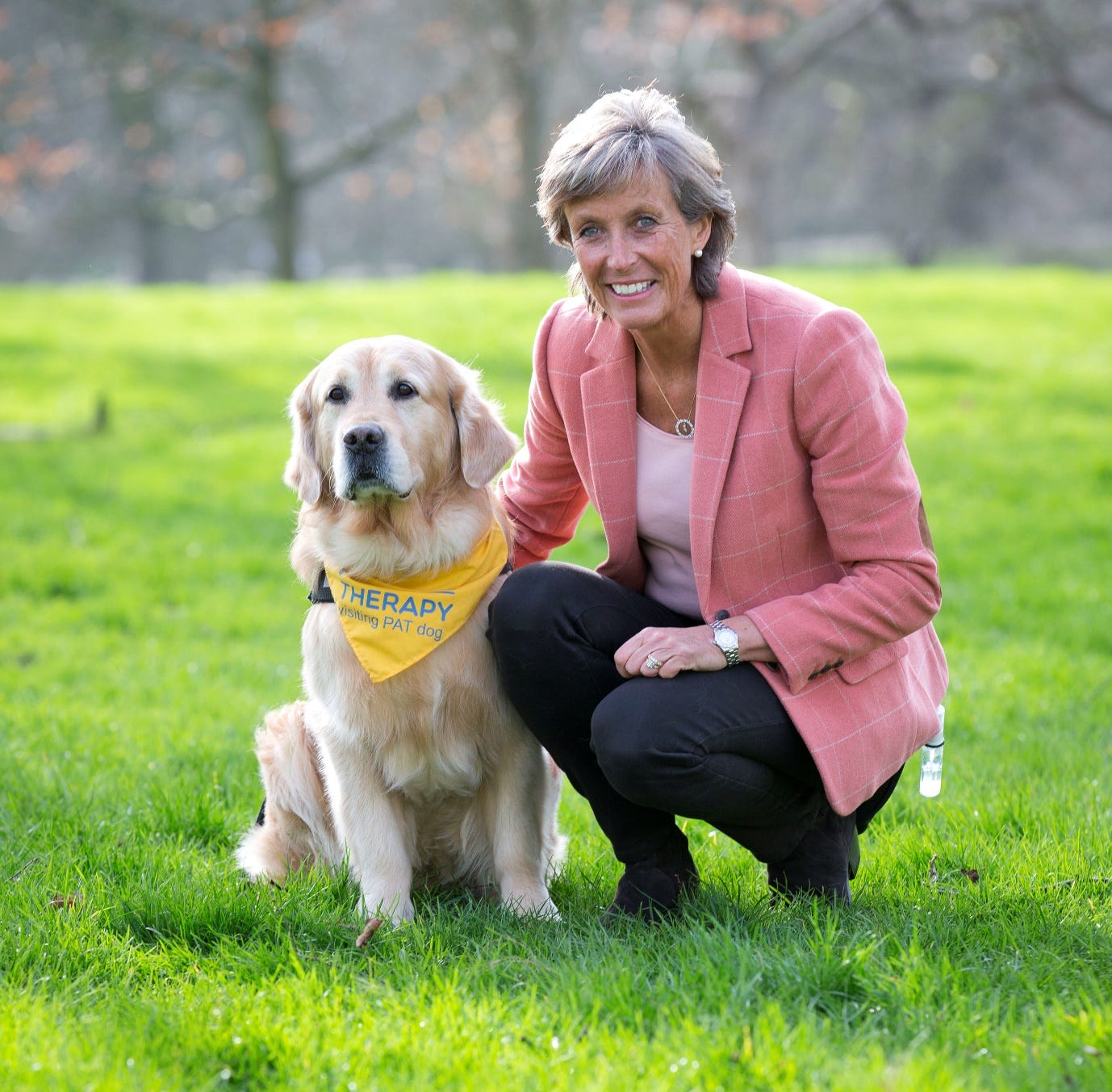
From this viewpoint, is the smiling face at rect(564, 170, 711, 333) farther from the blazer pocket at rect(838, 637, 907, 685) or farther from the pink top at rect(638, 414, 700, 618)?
the blazer pocket at rect(838, 637, 907, 685)

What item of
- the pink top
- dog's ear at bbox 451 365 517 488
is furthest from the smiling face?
dog's ear at bbox 451 365 517 488

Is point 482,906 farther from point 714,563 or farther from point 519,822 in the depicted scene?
point 714,563

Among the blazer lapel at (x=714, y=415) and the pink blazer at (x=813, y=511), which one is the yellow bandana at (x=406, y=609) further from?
the blazer lapel at (x=714, y=415)

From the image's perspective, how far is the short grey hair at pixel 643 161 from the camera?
2.69m

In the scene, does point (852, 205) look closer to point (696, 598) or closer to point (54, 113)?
point (54, 113)

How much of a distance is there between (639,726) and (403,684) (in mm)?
619

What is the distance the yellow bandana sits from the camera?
289cm

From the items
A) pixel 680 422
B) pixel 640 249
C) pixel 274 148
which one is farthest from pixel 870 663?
→ pixel 274 148

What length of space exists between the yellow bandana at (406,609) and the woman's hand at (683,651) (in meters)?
0.44

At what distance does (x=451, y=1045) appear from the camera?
2.16 m

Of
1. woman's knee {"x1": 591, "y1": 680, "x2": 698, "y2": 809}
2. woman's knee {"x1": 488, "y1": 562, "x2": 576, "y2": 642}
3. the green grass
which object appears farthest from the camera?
woman's knee {"x1": 488, "y1": 562, "x2": 576, "y2": 642}

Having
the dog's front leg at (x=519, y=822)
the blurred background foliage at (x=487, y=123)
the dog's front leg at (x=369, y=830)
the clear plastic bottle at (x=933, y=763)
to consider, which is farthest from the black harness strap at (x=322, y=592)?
the blurred background foliage at (x=487, y=123)

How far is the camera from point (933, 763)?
9.63ft

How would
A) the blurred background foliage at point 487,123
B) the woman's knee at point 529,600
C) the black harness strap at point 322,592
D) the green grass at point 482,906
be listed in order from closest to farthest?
the green grass at point 482,906
the woman's knee at point 529,600
the black harness strap at point 322,592
the blurred background foliage at point 487,123
